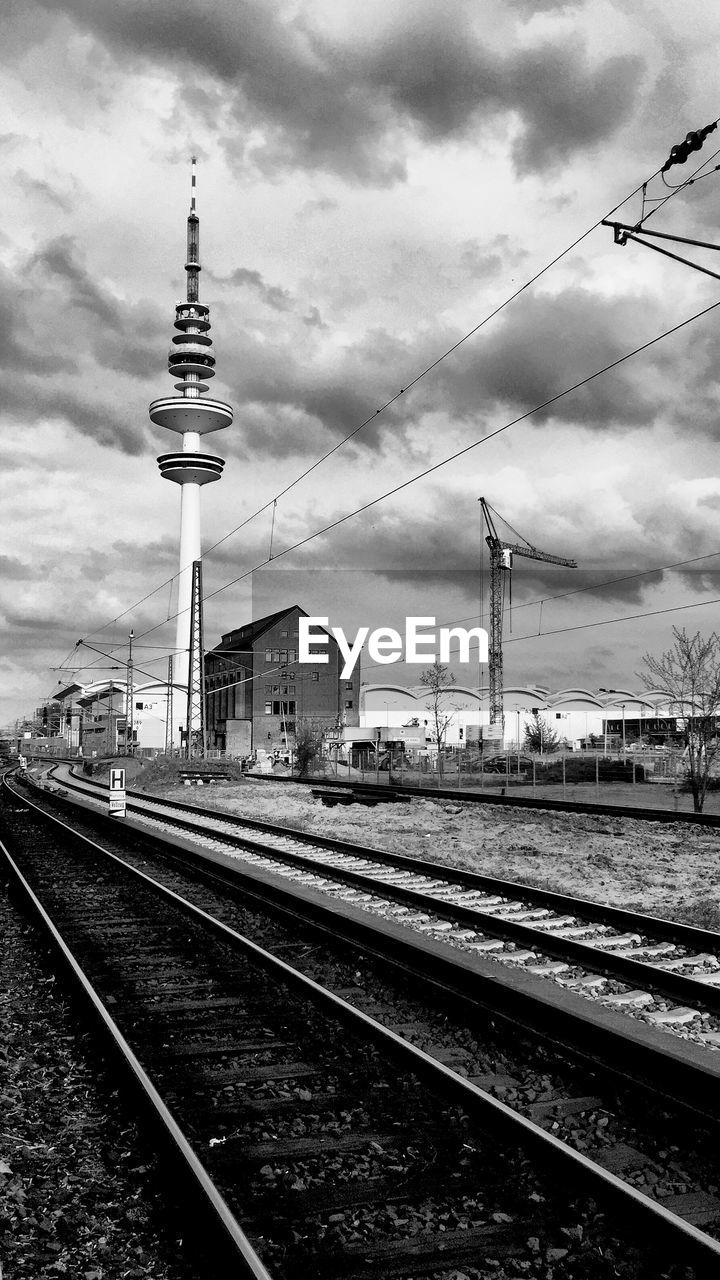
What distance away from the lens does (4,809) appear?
39.5 meters

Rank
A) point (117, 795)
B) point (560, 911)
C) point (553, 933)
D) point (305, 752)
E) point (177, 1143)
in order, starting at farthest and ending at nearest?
point (305, 752)
point (117, 795)
point (560, 911)
point (553, 933)
point (177, 1143)

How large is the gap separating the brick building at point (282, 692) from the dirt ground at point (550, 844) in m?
68.9

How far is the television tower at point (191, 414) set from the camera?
136000 mm

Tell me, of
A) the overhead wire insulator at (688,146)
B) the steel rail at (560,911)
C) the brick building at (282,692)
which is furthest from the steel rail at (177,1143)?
the brick building at (282,692)

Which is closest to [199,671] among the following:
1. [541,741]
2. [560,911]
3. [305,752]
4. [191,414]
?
[305,752]

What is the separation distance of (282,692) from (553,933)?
9834 centimetres

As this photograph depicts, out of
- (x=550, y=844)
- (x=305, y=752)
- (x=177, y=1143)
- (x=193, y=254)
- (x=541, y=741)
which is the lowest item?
(x=550, y=844)

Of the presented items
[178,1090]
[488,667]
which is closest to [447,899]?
[178,1090]

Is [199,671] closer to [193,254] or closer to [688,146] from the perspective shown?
[688,146]

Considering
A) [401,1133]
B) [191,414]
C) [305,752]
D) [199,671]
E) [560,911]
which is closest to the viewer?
[401,1133]

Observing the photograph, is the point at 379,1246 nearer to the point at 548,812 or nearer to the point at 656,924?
the point at 656,924

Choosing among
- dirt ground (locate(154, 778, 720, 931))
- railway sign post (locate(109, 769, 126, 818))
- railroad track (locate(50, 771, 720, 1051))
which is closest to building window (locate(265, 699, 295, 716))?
dirt ground (locate(154, 778, 720, 931))

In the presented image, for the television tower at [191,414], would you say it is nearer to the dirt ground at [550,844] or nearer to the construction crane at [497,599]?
the construction crane at [497,599]

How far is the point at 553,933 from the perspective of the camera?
11680 mm
